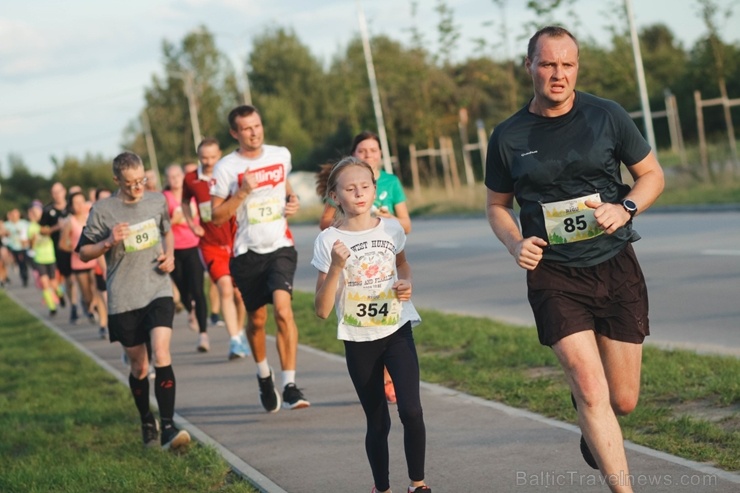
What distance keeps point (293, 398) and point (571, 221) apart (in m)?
4.22

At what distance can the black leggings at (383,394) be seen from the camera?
5871 millimetres

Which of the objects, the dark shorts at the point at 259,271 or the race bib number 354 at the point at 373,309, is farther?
the dark shorts at the point at 259,271

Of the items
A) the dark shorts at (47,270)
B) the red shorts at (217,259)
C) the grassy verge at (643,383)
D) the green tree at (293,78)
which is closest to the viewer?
the grassy verge at (643,383)

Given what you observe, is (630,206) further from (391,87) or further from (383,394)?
(391,87)

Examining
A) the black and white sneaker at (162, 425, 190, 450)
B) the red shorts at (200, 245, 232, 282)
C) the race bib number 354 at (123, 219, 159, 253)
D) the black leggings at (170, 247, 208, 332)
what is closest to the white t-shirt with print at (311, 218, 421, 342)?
the black and white sneaker at (162, 425, 190, 450)

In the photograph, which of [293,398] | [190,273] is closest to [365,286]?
[293,398]

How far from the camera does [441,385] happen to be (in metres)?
9.39

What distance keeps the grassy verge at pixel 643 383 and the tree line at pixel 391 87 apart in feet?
6.85

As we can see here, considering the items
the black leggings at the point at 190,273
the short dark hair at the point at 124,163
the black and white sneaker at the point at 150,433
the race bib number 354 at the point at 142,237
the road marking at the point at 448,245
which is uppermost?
the short dark hair at the point at 124,163

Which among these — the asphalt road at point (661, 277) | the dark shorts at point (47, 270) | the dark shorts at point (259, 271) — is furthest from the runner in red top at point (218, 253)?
the dark shorts at point (47, 270)

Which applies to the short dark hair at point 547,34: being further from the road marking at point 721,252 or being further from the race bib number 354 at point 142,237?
the road marking at point 721,252

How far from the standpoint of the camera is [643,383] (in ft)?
26.6

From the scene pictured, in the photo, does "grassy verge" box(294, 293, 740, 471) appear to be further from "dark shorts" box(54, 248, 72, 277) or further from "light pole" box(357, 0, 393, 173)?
"light pole" box(357, 0, 393, 173)

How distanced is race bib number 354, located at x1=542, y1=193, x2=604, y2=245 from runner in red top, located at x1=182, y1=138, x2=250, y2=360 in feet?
25.4
